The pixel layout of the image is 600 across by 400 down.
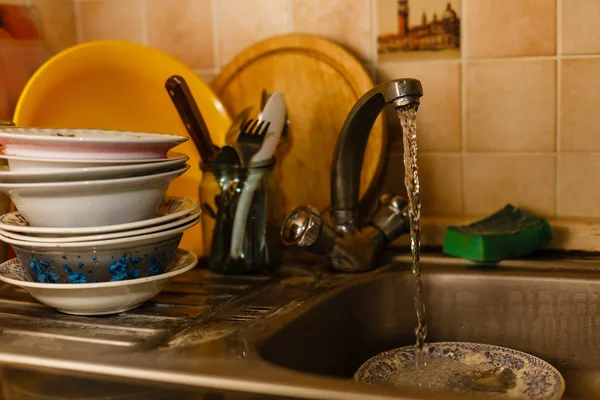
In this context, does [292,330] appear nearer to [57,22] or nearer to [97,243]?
[97,243]

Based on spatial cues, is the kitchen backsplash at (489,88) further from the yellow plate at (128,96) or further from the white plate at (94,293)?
the white plate at (94,293)

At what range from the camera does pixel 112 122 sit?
1116 millimetres

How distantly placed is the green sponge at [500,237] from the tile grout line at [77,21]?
72 centimetres

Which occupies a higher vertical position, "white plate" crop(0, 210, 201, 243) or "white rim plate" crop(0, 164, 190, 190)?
"white rim plate" crop(0, 164, 190, 190)

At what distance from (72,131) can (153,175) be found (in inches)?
5.1

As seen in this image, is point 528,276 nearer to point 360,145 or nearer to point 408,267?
point 408,267

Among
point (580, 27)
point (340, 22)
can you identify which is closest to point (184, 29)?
point (340, 22)

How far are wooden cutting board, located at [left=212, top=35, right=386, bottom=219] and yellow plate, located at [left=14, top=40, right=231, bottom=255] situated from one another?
3.6 inches

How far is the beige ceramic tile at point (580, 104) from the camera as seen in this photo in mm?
998

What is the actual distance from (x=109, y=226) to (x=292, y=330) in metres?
0.22

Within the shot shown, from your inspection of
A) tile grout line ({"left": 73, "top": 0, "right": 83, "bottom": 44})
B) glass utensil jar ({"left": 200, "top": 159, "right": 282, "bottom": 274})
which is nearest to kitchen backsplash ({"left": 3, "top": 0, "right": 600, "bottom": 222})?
glass utensil jar ({"left": 200, "top": 159, "right": 282, "bottom": 274})

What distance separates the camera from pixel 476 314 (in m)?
0.93

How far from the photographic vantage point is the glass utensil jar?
3.15 feet

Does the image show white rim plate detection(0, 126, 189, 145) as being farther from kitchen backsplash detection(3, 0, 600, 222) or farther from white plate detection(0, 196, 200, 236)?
kitchen backsplash detection(3, 0, 600, 222)
